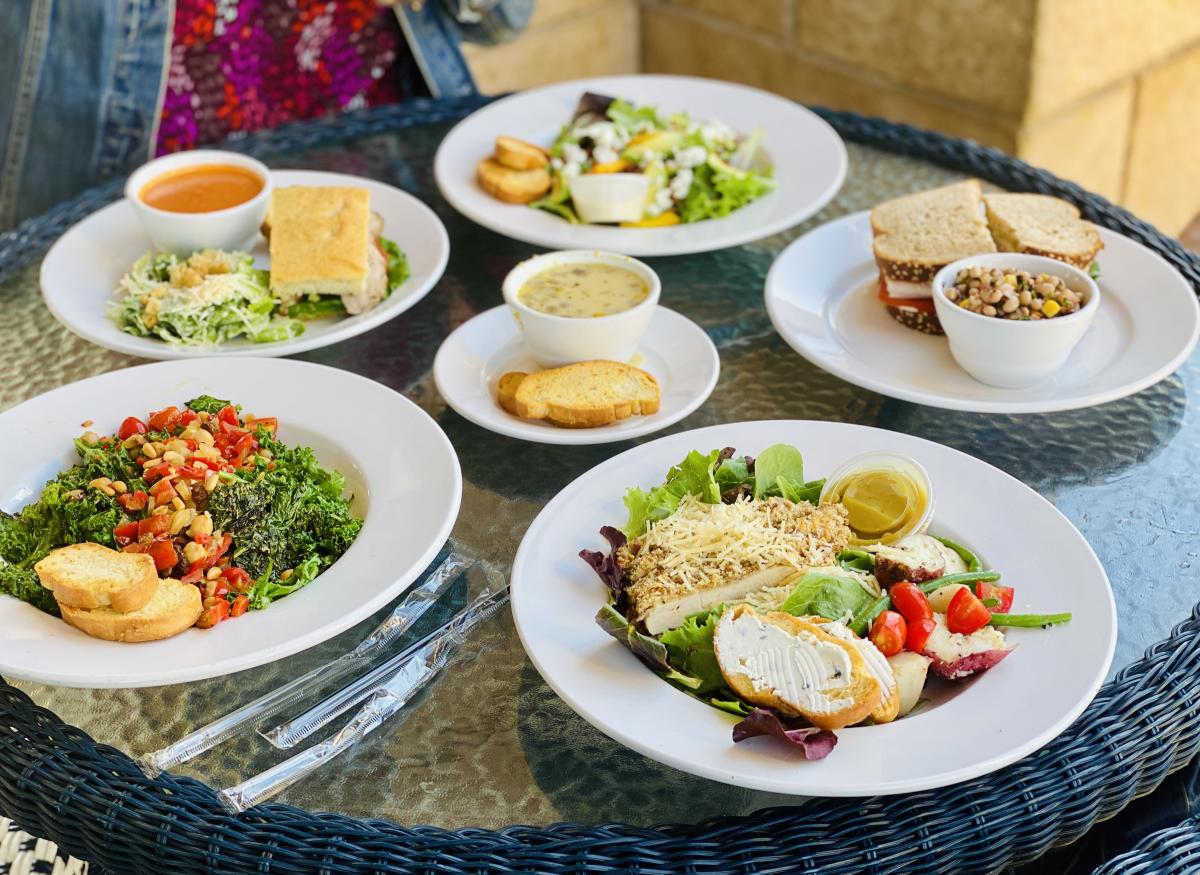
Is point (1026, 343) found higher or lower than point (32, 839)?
higher

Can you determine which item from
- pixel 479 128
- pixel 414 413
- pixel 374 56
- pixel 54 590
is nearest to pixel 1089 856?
pixel 414 413

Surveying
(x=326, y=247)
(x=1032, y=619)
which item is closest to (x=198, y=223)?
(x=326, y=247)

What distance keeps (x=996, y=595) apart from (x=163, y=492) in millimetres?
1239

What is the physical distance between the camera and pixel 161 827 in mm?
1540

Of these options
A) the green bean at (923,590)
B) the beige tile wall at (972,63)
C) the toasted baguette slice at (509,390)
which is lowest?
the beige tile wall at (972,63)

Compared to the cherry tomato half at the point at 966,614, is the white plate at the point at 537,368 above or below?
below

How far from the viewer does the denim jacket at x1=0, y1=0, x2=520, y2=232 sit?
3.47 meters

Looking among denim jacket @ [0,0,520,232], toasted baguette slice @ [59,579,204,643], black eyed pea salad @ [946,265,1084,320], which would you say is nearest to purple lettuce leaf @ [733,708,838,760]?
toasted baguette slice @ [59,579,204,643]

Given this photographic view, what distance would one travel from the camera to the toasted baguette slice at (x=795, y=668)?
4.86ft

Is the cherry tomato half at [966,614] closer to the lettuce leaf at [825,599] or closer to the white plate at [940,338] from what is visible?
the lettuce leaf at [825,599]

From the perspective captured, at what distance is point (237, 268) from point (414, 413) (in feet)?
2.35

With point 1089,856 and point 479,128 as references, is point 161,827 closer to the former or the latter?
point 1089,856

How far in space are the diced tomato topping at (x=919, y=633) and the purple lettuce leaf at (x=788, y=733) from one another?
20 centimetres

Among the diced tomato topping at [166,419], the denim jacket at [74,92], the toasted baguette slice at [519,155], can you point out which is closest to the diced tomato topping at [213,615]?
the diced tomato topping at [166,419]
